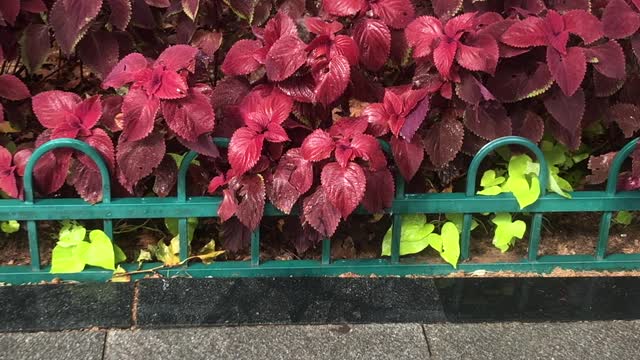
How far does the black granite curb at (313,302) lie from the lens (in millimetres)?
2855

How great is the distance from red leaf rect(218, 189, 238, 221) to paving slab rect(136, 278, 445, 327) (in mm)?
284

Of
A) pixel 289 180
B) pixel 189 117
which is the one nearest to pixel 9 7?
pixel 189 117

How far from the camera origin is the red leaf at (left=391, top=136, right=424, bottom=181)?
291cm

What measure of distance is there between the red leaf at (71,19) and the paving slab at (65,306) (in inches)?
33.8

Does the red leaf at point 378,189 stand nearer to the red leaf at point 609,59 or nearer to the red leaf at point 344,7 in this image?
the red leaf at point 344,7

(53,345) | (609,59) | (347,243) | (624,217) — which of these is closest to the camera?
(53,345)

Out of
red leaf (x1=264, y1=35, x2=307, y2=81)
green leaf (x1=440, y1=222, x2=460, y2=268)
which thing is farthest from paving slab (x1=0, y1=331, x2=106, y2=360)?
green leaf (x1=440, y1=222, x2=460, y2=268)

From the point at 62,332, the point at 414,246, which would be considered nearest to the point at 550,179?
the point at 414,246

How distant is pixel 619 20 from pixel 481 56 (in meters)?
0.57

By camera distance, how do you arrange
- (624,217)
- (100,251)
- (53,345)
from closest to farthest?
(53,345), (100,251), (624,217)

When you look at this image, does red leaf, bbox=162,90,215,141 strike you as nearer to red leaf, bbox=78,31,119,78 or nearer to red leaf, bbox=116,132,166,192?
red leaf, bbox=116,132,166,192

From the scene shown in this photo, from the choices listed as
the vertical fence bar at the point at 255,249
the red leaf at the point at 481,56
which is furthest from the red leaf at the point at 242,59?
the red leaf at the point at 481,56

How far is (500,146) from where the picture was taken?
305 centimetres

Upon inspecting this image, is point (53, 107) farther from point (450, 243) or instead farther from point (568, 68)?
point (568, 68)
